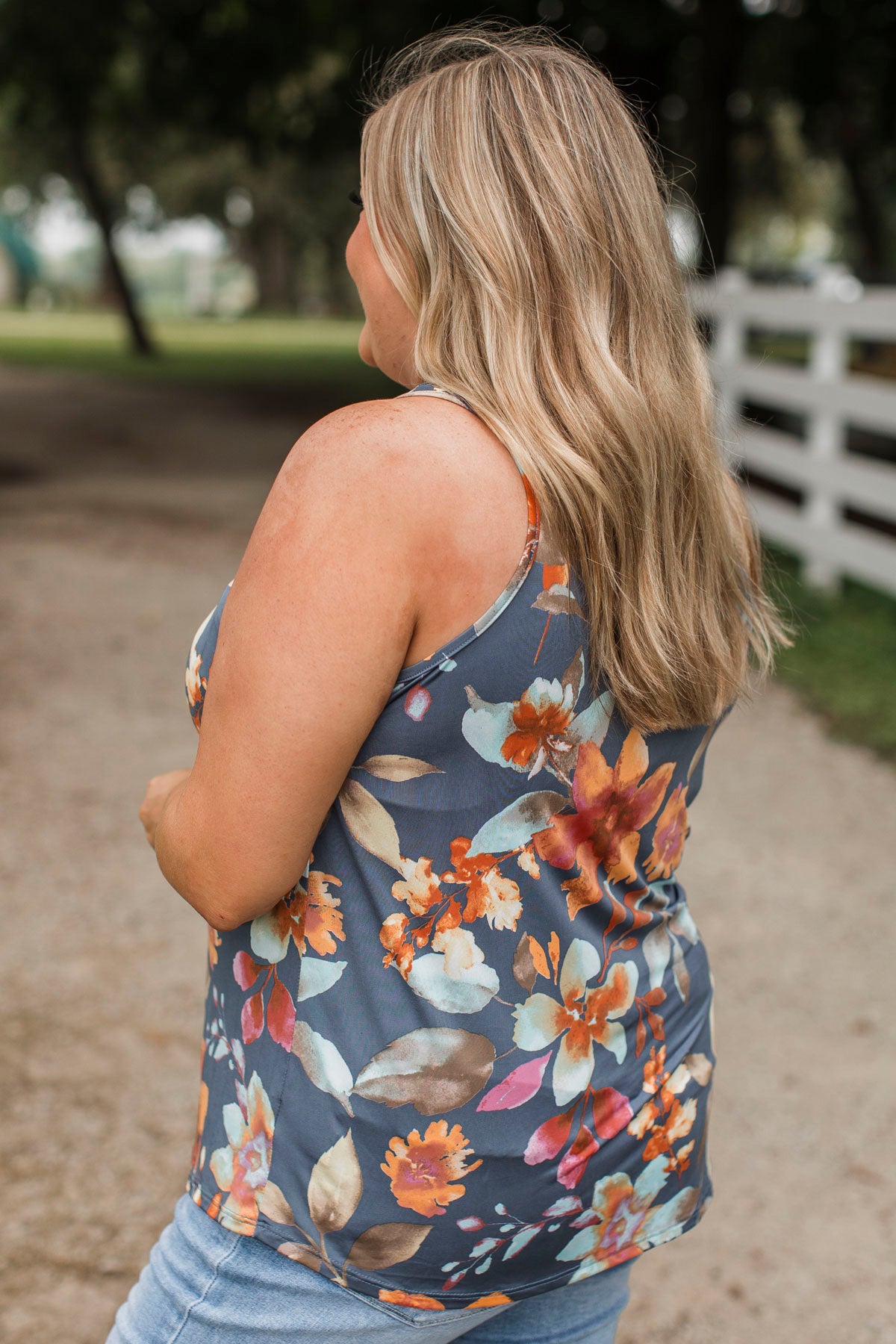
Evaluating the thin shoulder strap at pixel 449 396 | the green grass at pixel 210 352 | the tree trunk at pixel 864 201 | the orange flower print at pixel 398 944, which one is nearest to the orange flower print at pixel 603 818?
the orange flower print at pixel 398 944

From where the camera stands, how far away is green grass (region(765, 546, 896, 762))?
560 cm

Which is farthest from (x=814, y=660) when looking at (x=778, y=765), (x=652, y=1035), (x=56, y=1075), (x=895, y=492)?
(x=652, y=1035)

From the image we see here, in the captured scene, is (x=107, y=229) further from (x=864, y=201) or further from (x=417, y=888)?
(x=417, y=888)

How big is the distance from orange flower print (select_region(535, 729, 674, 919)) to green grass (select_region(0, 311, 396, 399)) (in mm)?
14798

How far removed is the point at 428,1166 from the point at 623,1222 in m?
0.26

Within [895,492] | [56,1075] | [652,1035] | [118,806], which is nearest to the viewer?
[652,1035]

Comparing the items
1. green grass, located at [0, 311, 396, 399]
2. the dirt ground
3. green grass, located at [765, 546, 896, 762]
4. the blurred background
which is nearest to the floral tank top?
the blurred background

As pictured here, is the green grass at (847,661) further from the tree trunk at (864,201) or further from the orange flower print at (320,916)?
the tree trunk at (864,201)

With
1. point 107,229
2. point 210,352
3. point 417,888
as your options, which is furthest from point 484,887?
point 210,352

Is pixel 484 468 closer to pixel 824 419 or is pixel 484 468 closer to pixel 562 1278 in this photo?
pixel 562 1278

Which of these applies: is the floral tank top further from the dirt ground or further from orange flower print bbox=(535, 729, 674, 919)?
the dirt ground

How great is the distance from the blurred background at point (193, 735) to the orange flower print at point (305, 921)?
2.32 feet

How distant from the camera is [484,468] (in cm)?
105

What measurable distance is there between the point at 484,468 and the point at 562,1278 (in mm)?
795
